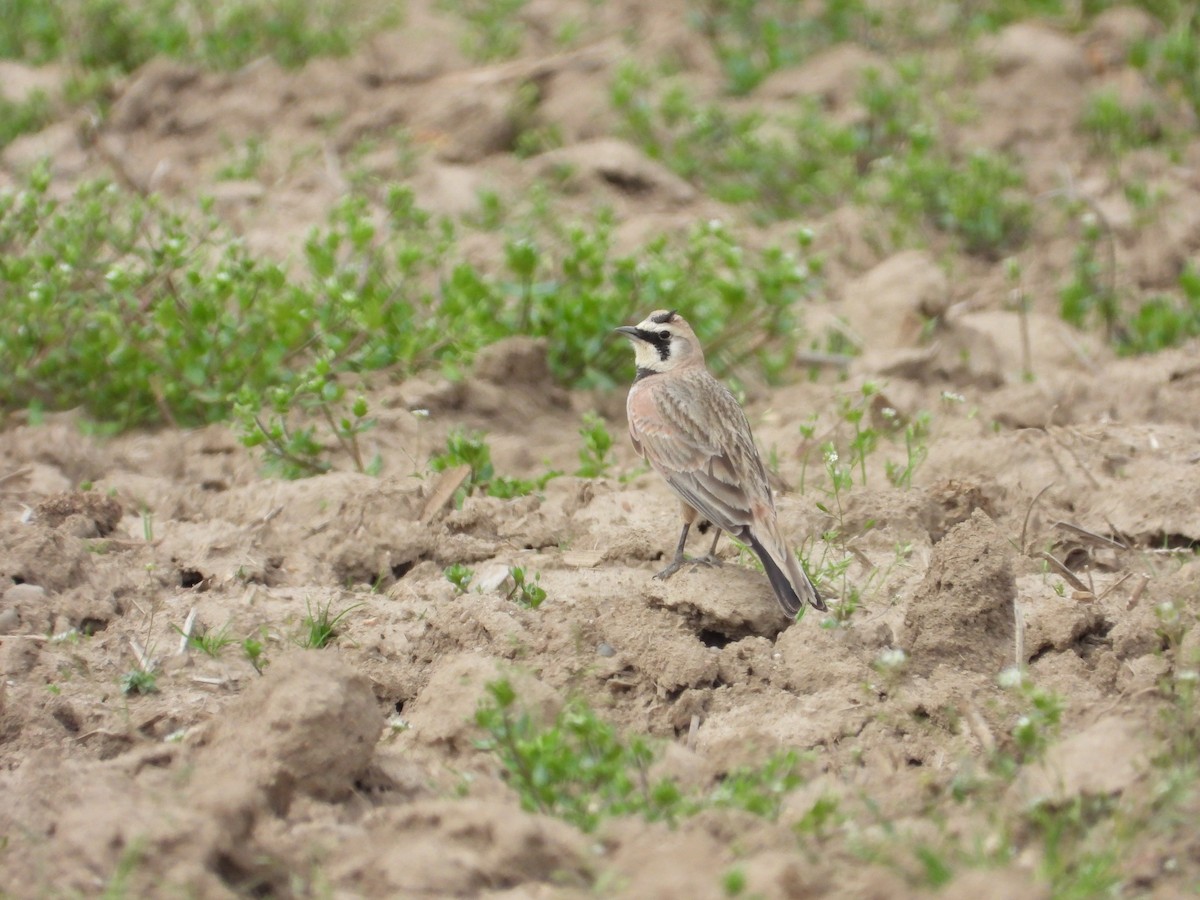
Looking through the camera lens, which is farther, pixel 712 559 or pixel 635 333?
pixel 635 333

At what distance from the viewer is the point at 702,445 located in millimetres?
6121

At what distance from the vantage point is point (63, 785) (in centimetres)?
442

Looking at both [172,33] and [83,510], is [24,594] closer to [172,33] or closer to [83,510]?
[83,510]

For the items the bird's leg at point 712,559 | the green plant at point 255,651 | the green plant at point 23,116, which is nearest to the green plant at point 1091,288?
the bird's leg at point 712,559

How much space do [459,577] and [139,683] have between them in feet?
3.91

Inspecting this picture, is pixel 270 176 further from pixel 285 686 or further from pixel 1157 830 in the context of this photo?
pixel 1157 830

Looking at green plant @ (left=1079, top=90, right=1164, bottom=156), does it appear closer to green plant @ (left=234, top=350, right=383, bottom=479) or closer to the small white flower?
green plant @ (left=234, top=350, right=383, bottom=479)

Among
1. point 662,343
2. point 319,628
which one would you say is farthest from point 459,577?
point 662,343

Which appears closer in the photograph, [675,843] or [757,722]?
[675,843]

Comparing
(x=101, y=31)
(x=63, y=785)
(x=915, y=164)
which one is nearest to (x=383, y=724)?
(x=63, y=785)

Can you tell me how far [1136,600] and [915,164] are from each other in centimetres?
475

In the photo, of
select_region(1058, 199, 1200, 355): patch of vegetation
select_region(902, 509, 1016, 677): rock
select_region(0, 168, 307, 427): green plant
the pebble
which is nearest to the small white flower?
select_region(902, 509, 1016, 677): rock

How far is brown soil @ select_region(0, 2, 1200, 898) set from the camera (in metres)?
3.99

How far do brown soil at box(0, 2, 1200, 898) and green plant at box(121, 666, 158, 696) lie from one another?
5cm
